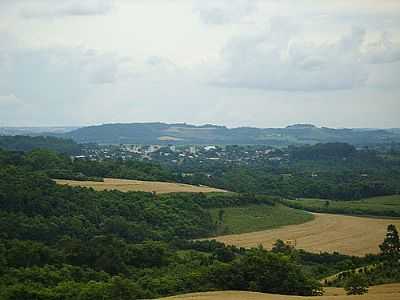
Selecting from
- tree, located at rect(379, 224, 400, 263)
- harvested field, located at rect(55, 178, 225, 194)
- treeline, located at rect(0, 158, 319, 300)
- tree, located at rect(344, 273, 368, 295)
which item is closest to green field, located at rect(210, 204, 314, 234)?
treeline, located at rect(0, 158, 319, 300)

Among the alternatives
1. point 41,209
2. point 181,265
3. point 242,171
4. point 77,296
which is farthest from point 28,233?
point 242,171

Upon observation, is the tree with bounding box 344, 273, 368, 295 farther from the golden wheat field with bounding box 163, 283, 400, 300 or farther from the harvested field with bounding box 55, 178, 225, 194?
the harvested field with bounding box 55, 178, 225, 194

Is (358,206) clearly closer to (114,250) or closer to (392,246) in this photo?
(392,246)

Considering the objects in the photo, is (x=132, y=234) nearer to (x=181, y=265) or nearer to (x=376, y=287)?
(x=181, y=265)

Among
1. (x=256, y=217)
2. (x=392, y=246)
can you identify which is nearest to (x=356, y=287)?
(x=392, y=246)

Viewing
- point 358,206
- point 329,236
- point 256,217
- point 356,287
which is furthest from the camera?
point 358,206

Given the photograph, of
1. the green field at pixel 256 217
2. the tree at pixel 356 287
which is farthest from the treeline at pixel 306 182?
the tree at pixel 356 287
